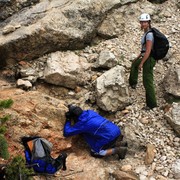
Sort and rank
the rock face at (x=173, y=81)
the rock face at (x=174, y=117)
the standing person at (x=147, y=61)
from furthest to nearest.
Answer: the rock face at (x=173, y=81) → the standing person at (x=147, y=61) → the rock face at (x=174, y=117)

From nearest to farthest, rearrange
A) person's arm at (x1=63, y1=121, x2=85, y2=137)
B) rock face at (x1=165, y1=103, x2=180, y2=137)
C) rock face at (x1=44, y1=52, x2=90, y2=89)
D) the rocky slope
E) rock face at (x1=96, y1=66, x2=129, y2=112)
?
the rocky slope < person's arm at (x1=63, y1=121, x2=85, y2=137) < rock face at (x1=165, y1=103, x2=180, y2=137) < rock face at (x1=96, y1=66, x2=129, y2=112) < rock face at (x1=44, y1=52, x2=90, y2=89)

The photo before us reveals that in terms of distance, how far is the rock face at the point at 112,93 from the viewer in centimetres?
811

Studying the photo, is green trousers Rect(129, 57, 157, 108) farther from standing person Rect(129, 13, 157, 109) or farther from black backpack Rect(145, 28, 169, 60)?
black backpack Rect(145, 28, 169, 60)

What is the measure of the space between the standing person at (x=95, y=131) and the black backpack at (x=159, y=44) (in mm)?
2059

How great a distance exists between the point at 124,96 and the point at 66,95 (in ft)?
5.02

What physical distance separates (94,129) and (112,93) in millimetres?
1238

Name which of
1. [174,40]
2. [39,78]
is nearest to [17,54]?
[39,78]

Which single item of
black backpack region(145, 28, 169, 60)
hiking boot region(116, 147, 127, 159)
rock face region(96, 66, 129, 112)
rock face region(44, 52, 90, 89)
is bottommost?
hiking boot region(116, 147, 127, 159)

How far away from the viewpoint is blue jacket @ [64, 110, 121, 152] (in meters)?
7.28

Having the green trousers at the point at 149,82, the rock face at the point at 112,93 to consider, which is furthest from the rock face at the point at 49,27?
the green trousers at the point at 149,82

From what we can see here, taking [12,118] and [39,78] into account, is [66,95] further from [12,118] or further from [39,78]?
[12,118]

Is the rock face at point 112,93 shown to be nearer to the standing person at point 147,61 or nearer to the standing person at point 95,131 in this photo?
the standing person at point 147,61

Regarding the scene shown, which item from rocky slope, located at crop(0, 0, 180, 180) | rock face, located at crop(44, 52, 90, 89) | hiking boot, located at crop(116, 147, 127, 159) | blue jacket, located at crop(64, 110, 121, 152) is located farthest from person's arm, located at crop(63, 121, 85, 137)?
rock face, located at crop(44, 52, 90, 89)

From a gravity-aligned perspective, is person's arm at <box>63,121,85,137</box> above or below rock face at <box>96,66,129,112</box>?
below
